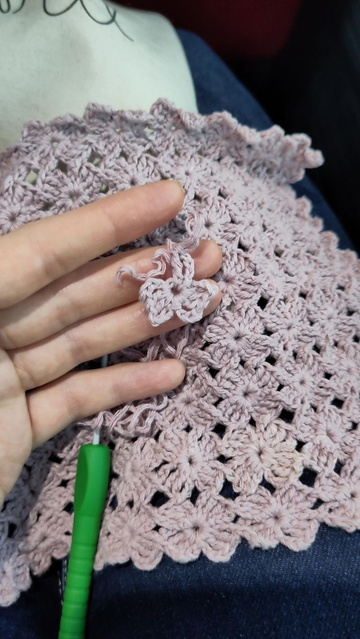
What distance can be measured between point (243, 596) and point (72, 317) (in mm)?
370

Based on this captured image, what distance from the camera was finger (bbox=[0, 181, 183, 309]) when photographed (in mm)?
543

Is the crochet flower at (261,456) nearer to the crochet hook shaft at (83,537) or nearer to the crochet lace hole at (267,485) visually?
the crochet lace hole at (267,485)

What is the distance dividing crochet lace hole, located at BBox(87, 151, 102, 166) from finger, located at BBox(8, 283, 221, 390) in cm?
19

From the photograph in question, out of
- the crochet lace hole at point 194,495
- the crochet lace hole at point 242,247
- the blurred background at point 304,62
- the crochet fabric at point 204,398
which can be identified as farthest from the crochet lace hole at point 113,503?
the blurred background at point 304,62

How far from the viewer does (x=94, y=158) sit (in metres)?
0.63

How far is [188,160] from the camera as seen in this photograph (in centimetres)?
65

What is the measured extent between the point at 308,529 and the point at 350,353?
0.23 m

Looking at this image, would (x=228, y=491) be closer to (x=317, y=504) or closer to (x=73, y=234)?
(x=317, y=504)

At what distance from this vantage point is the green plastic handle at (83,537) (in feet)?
1.95

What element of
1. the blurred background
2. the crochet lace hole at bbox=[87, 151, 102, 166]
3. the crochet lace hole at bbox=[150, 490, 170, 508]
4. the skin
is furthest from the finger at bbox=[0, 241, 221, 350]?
the blurred background

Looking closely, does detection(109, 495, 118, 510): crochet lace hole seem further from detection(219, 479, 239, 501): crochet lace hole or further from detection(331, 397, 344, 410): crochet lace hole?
detection(331, 397, 344, 410): crochet lace hole

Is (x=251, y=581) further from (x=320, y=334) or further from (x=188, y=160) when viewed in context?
(x=188, y=160)

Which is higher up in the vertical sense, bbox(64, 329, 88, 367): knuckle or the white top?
the white top

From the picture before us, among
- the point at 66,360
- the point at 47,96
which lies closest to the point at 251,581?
the point at 66,360
